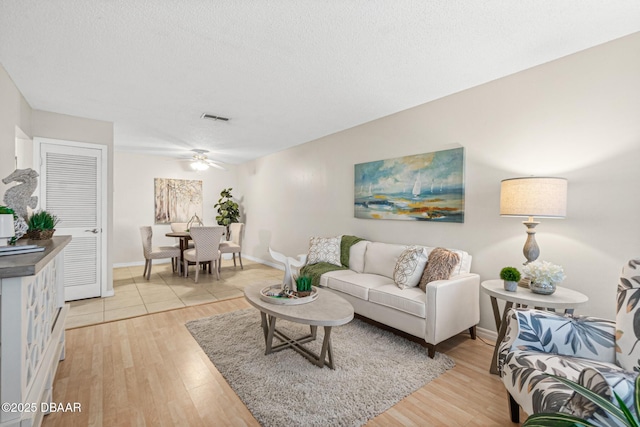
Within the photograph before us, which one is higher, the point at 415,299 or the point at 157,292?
the point at 415,299

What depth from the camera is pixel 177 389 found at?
79.4 inches

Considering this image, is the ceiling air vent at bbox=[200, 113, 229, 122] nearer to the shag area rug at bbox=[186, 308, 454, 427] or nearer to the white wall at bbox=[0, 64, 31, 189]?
the white wall at bbox=[0, 64, 31, 189]

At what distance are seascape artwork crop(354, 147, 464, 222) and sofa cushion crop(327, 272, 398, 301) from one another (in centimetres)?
83

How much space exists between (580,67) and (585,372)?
2429mm

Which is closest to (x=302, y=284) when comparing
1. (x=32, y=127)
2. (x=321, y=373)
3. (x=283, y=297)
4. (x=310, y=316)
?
(x=283, y=297)

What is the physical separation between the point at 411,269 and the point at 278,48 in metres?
2.28

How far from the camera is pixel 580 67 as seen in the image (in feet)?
7.47

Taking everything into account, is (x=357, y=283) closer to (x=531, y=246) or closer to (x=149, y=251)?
(x=531, y=246)

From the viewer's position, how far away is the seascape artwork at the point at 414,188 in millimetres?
3051

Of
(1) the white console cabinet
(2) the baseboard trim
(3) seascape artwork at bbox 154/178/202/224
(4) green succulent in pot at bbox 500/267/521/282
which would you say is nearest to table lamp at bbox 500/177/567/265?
(4) green succulent in pot at bbox 500/267/521/282

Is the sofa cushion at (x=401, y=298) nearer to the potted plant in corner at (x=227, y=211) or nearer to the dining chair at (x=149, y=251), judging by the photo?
the dining chair at (x=149, y=251)

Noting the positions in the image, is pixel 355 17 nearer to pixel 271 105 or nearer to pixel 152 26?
pixel 152 26

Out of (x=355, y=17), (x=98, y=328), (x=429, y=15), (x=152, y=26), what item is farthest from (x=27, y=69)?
(x=429, y=15)

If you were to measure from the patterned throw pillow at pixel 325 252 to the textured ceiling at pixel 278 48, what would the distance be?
174 centimetres
